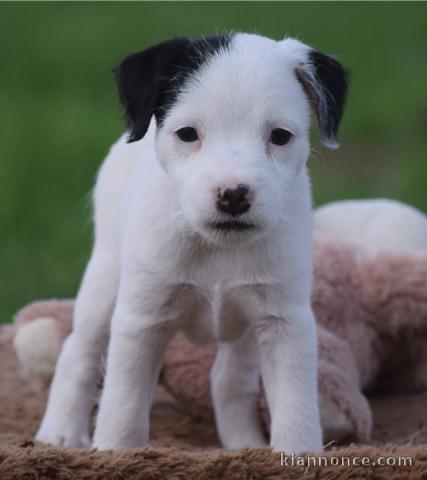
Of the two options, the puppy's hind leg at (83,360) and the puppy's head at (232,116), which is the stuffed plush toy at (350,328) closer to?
the puppy's hind leg at (83,360)

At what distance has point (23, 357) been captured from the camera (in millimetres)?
4312

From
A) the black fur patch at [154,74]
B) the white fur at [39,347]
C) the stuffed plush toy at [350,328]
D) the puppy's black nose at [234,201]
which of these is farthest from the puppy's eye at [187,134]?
the white fur at [39,347]

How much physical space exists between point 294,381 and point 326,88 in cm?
87

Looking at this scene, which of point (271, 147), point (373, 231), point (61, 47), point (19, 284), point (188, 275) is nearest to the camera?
point (271, 147)

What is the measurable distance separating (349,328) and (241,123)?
1531 millimetres

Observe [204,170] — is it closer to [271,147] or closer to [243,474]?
[271,147]

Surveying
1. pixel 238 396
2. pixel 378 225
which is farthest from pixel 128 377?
pixel 378 225

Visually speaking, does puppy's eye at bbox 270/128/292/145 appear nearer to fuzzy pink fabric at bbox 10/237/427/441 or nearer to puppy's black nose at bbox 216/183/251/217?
puppy's black nose at bbox 216/183/251/217

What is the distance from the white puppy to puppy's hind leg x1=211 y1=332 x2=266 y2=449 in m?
0.32

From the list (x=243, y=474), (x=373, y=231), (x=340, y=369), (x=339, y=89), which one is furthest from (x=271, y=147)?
(x=373, y=231)

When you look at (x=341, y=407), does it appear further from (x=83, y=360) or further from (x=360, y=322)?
(x=83, y=360)

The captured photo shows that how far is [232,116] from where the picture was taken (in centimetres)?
301

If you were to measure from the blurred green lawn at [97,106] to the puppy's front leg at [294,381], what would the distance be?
560 millimetres

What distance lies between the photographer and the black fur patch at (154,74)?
3.19 m
